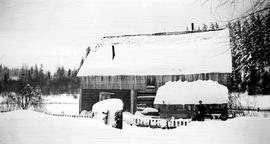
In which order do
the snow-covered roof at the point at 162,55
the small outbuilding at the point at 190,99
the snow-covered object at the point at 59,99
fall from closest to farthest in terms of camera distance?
the small outbuilding at the point at 190,99
the snow-covered roof at the point at 162,55
the snow-covered object at the point at 59,99

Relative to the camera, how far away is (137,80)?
12.0m

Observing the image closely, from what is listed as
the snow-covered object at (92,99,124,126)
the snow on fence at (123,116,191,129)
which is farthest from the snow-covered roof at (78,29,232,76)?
the snow-covered object at (92,99,124,126)

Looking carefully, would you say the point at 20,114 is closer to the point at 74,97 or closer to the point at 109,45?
the point at 109,45

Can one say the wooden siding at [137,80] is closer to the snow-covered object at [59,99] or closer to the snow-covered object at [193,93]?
the snow-covered object at [193,93]

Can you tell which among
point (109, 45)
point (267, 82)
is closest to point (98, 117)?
point (267, 82)

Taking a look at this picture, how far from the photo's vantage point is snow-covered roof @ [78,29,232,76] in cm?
1059

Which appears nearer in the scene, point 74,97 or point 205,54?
point 205,54

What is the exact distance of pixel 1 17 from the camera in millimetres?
5449

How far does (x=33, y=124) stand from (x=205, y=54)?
24.6 ft

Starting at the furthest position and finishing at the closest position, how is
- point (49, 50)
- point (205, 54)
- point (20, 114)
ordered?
point (205, 54), point (49, 50), point (20, 114)

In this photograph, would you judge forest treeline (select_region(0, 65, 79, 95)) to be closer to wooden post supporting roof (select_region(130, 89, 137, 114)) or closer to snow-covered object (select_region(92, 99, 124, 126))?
snow-covered object (select_region(92, 99, 124, 126))

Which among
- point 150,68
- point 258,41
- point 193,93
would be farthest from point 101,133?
point 150,68

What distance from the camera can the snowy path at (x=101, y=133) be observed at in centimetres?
472

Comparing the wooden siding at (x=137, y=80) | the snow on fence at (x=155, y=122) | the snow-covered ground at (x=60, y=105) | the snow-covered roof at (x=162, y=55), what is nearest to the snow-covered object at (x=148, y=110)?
the wooden siding at (x=137, y=80)
